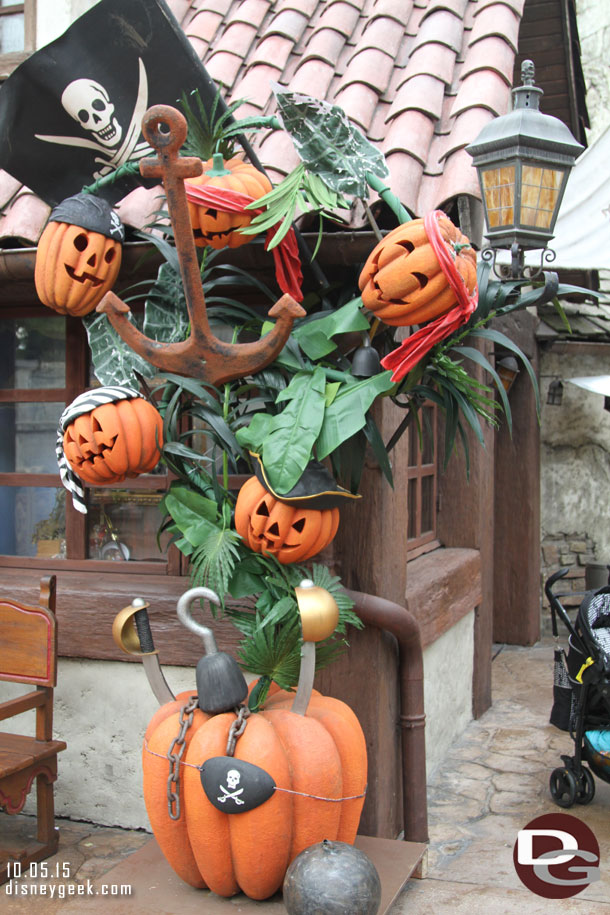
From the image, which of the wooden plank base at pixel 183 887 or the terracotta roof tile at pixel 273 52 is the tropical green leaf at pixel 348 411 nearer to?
the wooden plank base at pixel 183 887

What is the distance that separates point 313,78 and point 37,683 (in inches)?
111

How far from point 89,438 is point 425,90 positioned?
2072mm

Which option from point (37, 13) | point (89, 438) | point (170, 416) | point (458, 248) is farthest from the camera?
point (37, 13)

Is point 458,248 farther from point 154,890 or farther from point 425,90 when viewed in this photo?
point 154,890

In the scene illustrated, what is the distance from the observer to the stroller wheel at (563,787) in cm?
423

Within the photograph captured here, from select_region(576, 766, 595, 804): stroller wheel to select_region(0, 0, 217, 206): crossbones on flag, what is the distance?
3309 mm

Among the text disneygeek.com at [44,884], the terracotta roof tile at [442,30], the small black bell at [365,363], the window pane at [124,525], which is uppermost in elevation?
the terracotta roof tile at [442,30]

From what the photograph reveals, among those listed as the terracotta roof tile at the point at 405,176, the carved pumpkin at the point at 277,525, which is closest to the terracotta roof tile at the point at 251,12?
the terracotta roof tile at the point at 405,176

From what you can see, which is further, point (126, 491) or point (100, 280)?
point (126, 491)

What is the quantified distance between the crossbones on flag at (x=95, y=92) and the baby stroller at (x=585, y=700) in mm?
2669

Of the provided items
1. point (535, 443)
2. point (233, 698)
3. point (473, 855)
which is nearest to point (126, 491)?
point (233, 698)

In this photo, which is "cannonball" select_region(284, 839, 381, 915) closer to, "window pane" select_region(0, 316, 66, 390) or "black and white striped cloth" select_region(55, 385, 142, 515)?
"black and white striped cloth" select_region(55, 385, 142, 515)

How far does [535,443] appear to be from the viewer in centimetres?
775

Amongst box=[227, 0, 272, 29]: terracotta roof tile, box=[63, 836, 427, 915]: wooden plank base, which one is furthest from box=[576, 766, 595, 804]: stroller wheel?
box=[227, 0, 272, 29]: terracotta roof tile
